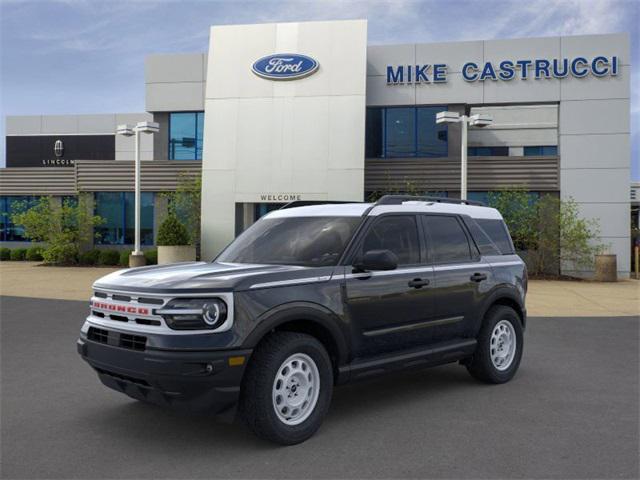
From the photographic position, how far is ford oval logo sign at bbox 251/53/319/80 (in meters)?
23.6

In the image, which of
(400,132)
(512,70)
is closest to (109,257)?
(400,132)

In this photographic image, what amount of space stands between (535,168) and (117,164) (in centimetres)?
1794

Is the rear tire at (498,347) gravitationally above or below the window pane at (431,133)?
below

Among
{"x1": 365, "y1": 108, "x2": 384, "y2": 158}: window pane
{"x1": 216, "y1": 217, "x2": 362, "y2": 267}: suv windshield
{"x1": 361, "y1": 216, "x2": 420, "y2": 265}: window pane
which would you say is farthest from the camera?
{"x1": 365, "y1": 108, "x2": 384, "y2": 158}: window pane

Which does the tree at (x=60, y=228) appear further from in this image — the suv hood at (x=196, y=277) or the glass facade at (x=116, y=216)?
the suv hood at (x=196, y=277)

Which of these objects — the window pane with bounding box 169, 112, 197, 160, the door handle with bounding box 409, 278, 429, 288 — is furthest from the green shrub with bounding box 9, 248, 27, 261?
the door handle with bounding box 409, 278, 429, 288

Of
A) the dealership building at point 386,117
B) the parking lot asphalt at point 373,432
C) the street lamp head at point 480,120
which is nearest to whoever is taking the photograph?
the parking lot asphalt at point 373,432

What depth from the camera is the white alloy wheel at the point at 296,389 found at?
15.1 ft

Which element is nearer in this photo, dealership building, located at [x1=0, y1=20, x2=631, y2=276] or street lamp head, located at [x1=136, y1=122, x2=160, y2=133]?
street lamp head, located at [x1=136, y1=122, x2=160, y2=133]

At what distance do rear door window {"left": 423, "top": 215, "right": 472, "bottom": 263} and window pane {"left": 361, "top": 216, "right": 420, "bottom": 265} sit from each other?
0.23 m

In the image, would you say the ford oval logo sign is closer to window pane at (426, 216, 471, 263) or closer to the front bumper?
window pane at (426, 216, 471, 263)

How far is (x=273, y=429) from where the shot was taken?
4484 millimetres

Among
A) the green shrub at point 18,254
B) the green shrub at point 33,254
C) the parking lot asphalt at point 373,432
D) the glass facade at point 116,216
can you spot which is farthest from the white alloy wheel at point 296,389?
the green shrub at point 18,254

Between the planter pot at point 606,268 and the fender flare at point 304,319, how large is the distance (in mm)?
18470
